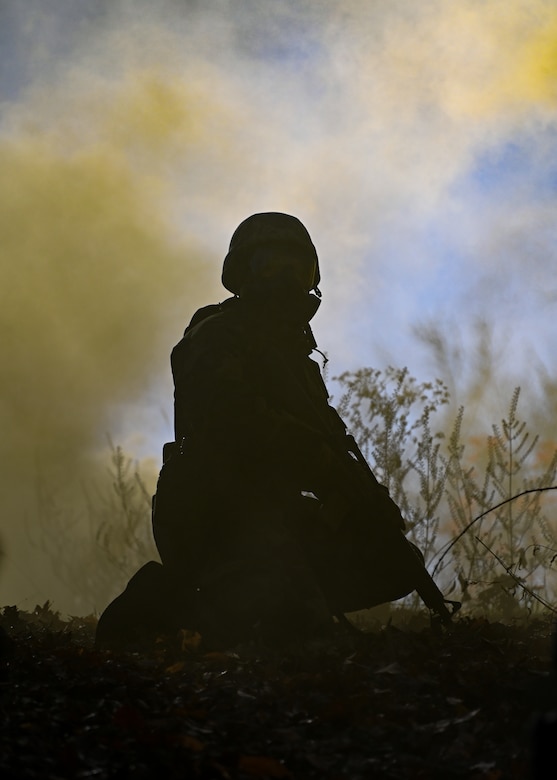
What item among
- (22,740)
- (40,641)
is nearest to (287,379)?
(40,641)

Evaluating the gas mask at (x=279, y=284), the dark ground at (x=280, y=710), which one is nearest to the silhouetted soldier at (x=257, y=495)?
the gas mask at (x=279, y=284)

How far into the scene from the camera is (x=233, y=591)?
5684 millimetres

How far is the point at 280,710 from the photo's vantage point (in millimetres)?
3941

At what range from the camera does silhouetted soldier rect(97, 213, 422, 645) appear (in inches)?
225

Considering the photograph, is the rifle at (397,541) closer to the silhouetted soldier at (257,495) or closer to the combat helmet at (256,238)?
the silhouetted soldier at (257,495)

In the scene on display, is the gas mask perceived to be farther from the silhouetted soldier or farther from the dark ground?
the dark ground

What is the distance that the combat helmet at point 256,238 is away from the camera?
6.94m

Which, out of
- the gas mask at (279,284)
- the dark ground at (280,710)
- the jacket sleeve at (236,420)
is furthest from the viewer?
the gas mask at (279,284)

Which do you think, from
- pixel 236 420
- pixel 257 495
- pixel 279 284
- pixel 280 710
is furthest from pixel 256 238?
pixel 280 710

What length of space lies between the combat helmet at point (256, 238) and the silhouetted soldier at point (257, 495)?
0.05 ft

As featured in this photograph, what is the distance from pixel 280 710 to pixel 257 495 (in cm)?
248

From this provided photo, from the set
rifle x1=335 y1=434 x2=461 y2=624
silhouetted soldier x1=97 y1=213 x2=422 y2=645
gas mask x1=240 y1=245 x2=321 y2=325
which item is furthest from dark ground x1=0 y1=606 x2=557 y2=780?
gas mask x1=240 y1=245 x2=321 y2=325

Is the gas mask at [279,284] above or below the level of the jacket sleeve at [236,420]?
above

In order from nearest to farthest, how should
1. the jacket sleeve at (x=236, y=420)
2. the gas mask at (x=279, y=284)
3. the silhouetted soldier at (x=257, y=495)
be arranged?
1. the silhouetted soldier at (x=257, y=495)
2. the jacket sleeve at (x=236, y=420)
3. the gas mask at (x=279, y=284)
